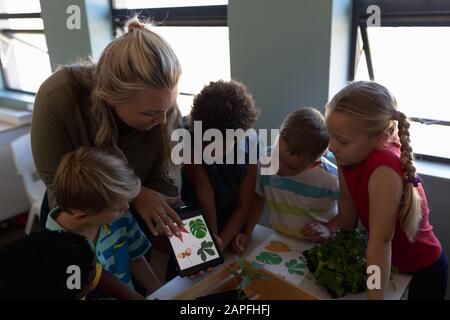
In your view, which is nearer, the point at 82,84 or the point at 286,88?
the point at 82,84

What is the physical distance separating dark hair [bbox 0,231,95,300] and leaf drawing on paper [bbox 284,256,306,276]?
1.71 feet

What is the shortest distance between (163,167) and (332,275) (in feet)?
1.99

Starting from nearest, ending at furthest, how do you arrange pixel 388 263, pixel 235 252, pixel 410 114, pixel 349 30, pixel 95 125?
pixel 388 263
pixel 95 125
pixel 235 252
pixel 349 30
pixel 410 114

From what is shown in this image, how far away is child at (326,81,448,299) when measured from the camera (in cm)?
95

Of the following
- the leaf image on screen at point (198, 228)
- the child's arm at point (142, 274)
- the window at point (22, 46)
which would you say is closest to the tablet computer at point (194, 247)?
the leaf image on screen at point (198, 228)

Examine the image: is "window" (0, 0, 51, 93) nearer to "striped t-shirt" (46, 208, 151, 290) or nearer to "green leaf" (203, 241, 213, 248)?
"striped t-shirt" (46, 208, 151, 290)

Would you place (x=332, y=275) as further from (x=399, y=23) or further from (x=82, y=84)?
(x=399, y=23)

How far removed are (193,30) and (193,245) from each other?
1459mm

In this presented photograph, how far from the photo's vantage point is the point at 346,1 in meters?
1.46

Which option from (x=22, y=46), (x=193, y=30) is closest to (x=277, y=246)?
(x=193, y=30)

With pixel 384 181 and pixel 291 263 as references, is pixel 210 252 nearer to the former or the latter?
pixel 291 263

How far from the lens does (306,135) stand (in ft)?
3.85

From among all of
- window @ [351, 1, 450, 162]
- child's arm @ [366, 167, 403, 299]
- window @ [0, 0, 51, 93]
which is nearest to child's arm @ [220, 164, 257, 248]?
child's arm @ [366, 167, 403, 299]

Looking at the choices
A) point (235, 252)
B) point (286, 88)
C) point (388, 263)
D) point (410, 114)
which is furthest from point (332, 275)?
point (410, 114)
